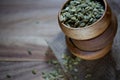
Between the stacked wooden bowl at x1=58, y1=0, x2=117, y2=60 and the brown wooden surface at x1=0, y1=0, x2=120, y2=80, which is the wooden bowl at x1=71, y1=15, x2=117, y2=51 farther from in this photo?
the brown wooden surface at x1=0, y1=0, x2=120, y2=80

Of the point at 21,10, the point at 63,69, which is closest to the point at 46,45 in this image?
the point at 63,69

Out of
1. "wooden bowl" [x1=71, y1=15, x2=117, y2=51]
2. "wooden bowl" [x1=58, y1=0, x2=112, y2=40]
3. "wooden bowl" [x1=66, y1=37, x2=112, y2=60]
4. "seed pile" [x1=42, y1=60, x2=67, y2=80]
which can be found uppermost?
"wooden bowl" [x1=58, y1=0, x2=112, y2=40]

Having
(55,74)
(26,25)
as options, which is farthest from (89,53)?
(26,25)

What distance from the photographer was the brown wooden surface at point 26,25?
4.20ft

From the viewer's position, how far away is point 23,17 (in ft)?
4.81

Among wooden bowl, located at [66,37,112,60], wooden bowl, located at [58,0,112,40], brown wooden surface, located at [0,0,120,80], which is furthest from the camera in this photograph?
brown wooden surface, located at [0,0,120,80]

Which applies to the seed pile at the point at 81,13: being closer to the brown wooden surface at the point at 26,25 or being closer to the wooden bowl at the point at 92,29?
→ the wooden bowl at the point at 92,29

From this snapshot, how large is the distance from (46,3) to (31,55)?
326 millimetres

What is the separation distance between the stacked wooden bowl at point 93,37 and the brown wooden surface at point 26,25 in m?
0.20

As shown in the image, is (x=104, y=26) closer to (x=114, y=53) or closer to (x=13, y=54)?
(x=114, y=53)

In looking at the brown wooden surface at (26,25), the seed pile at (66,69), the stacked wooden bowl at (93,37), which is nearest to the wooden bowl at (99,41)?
the stacked wooden bowl at (93,37)

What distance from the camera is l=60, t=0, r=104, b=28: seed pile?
3.45 feet

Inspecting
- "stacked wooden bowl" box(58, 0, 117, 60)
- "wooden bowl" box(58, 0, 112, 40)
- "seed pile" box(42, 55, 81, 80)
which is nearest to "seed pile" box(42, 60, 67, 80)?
"seed pile" box(42, 55, 81, 80)

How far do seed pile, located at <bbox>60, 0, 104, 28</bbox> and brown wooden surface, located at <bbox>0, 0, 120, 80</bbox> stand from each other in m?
0.24
